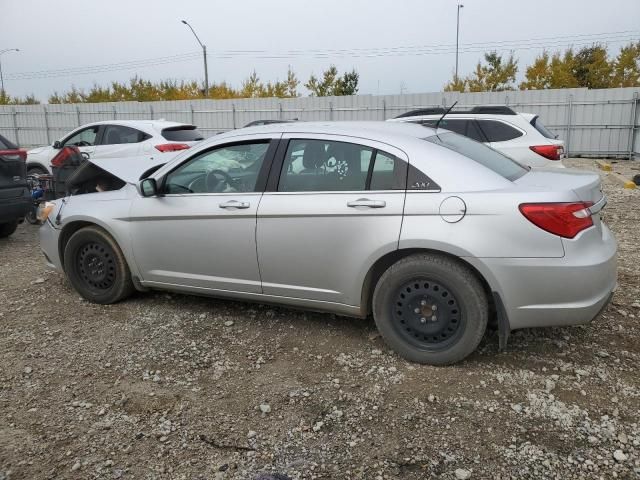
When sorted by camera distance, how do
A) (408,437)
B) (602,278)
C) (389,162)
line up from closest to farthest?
(408,437) → (602,278) → (389,162)

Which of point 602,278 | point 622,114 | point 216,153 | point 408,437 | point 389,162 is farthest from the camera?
point 622,114

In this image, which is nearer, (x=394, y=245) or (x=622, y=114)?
(x=394, y=245)

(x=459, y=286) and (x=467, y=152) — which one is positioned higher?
(x=467, y=152)

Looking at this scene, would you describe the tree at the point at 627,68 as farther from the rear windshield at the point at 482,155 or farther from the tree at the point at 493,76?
the rear windshield at the point at 482,155

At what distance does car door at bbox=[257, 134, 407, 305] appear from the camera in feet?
11.9

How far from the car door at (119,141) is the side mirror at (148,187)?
639cm

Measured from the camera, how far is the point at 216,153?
4.38m

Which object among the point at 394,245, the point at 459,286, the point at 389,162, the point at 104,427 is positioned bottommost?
the point at 104,427

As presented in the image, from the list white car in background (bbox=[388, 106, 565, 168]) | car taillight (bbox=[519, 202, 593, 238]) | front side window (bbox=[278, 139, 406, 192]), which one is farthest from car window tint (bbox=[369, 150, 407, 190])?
white car in background (bbox=[388, 106, 565, 168])

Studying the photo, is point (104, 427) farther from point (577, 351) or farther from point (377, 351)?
point (577, 351)

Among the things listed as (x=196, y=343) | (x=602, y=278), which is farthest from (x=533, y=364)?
(x=196, y=343)

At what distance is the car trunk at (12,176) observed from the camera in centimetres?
711

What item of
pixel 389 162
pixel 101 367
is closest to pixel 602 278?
pixel 389 162

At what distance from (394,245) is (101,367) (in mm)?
2176
